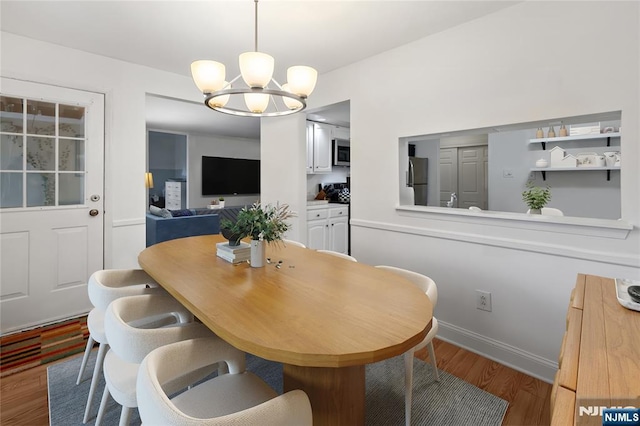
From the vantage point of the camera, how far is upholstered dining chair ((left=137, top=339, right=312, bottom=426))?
2.62 feet

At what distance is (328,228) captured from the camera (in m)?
4.57

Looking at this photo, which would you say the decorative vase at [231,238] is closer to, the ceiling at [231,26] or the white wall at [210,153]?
the ceiling at [231,26]

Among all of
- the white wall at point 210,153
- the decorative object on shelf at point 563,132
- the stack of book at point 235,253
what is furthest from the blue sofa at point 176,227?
the decorative object on shelf at point 563,132

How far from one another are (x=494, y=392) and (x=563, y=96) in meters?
1.81

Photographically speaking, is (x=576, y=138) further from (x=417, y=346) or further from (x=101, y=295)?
(x=101, y=295)

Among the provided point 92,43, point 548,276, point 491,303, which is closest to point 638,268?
point 548,276

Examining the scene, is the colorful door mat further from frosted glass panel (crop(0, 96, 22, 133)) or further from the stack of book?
frosted glass panel (crop(0, 96, 22, 133))

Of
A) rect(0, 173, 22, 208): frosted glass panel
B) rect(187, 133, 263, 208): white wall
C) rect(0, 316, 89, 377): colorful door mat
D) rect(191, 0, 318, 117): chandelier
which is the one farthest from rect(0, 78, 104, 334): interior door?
rect(187, 133, 263, 208): white wall

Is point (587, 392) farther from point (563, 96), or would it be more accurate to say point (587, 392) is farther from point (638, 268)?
point (563, 96)

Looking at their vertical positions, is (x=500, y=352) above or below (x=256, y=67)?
below

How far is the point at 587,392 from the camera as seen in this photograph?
2.21 ft

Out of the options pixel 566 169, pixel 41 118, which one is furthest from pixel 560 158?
pixel 41 118

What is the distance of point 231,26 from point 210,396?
94.8 inches

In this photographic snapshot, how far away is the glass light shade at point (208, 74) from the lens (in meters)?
1.77
